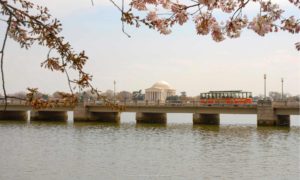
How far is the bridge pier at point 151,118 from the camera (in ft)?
235

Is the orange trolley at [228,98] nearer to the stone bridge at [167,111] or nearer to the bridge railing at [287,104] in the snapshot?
the stone bridge at [167,111]

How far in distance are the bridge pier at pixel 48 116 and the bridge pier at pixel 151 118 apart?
1429 centimetres

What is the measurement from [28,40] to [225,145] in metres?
32.6

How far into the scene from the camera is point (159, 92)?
169000 millimetres

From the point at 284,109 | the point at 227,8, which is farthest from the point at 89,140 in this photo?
the point at 227,8

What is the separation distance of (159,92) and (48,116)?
94.0 m

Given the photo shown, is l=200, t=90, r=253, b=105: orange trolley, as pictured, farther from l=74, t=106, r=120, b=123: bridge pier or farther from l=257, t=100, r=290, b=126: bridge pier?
l=74, t=106, r=120, b=123: bridge pier

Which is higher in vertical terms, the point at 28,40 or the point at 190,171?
the point at 28,40

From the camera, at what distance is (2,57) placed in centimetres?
502

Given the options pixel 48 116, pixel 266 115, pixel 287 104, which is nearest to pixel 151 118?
pixel 48 116

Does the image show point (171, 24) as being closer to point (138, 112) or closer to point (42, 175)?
point (42, 175)

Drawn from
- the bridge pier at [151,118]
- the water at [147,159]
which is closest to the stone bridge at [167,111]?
the bridge pier at [151,118]

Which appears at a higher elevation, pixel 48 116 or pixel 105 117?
pixel 48 116

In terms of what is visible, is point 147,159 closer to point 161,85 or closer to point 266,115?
point 266,115
